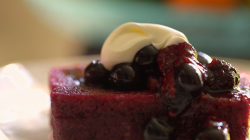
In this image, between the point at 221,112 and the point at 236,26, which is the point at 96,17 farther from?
the point at 221,112

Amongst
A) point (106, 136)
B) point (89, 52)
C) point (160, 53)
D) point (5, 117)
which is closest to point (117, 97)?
point (106, 136)

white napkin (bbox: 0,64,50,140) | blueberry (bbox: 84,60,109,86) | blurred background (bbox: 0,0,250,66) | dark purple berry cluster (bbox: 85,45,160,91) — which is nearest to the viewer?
dark purple berry cluster (bbox: 85,45,160,91)

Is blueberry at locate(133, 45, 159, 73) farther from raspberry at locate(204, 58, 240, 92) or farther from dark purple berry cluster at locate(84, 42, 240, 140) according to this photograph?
raspberry at locate(204, 58, 240, 92)

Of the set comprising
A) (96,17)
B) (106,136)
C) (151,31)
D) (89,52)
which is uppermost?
(96,17)

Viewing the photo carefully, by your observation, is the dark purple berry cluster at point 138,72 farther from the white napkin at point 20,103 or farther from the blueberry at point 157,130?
the white napkin at point 20,103

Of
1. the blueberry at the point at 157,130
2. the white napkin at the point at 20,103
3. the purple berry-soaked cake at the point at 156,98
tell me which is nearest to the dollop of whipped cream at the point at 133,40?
the purple berry-soaked cake at the point at 156,98

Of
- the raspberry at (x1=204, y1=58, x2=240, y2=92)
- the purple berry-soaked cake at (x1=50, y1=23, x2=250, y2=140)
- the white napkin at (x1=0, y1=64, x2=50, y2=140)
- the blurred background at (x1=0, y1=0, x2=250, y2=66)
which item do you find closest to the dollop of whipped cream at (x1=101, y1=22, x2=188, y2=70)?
the purple berry-soaked cake at (x1=50, y1=23, x2=250, y2=140)
